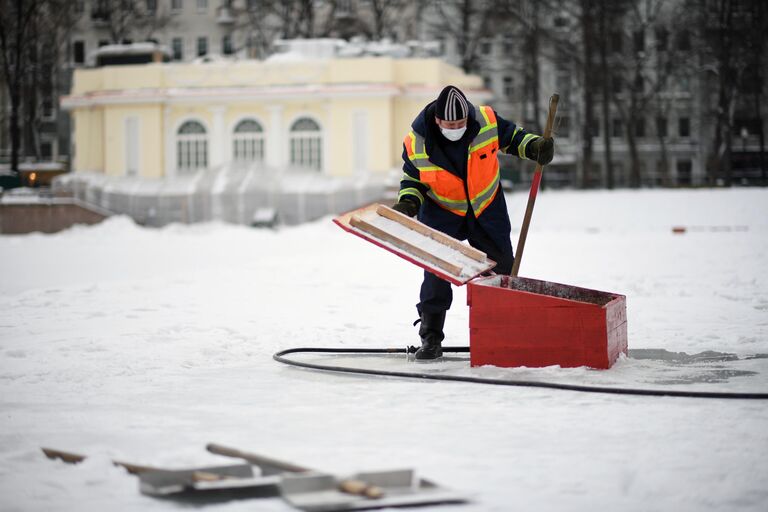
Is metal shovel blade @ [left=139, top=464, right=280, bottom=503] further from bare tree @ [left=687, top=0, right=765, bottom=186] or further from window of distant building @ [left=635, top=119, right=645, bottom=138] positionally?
window of distant building @ [left=635, top=119, right=645, bottom=138]

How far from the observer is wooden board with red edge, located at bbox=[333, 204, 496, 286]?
6.13 metres

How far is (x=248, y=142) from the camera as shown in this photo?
34.4 m

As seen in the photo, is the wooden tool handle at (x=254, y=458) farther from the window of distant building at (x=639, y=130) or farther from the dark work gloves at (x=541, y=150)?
the window of distant building at (x=639, y=130)

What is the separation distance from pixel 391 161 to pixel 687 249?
16.6 meters

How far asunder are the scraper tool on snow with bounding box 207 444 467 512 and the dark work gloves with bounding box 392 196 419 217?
126 inches

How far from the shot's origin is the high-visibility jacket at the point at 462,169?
678 centimetres

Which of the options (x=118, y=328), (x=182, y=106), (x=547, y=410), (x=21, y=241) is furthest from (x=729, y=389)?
(x=182, y=106)

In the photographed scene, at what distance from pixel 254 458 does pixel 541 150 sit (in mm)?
3586

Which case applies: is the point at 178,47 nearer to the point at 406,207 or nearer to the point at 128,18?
the point at 128,18

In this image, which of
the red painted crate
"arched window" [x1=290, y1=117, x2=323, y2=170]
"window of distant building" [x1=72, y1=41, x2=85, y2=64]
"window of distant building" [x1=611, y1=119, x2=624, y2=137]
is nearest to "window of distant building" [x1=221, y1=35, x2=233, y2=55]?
"window of distant building" [x1=72, y1=41, x2=85, y2=64]

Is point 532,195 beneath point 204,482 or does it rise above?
above

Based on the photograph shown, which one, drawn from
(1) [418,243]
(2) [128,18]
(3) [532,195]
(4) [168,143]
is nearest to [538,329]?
(1) [418,243]

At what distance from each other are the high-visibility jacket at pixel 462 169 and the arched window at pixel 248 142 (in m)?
27.8

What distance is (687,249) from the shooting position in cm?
1820
